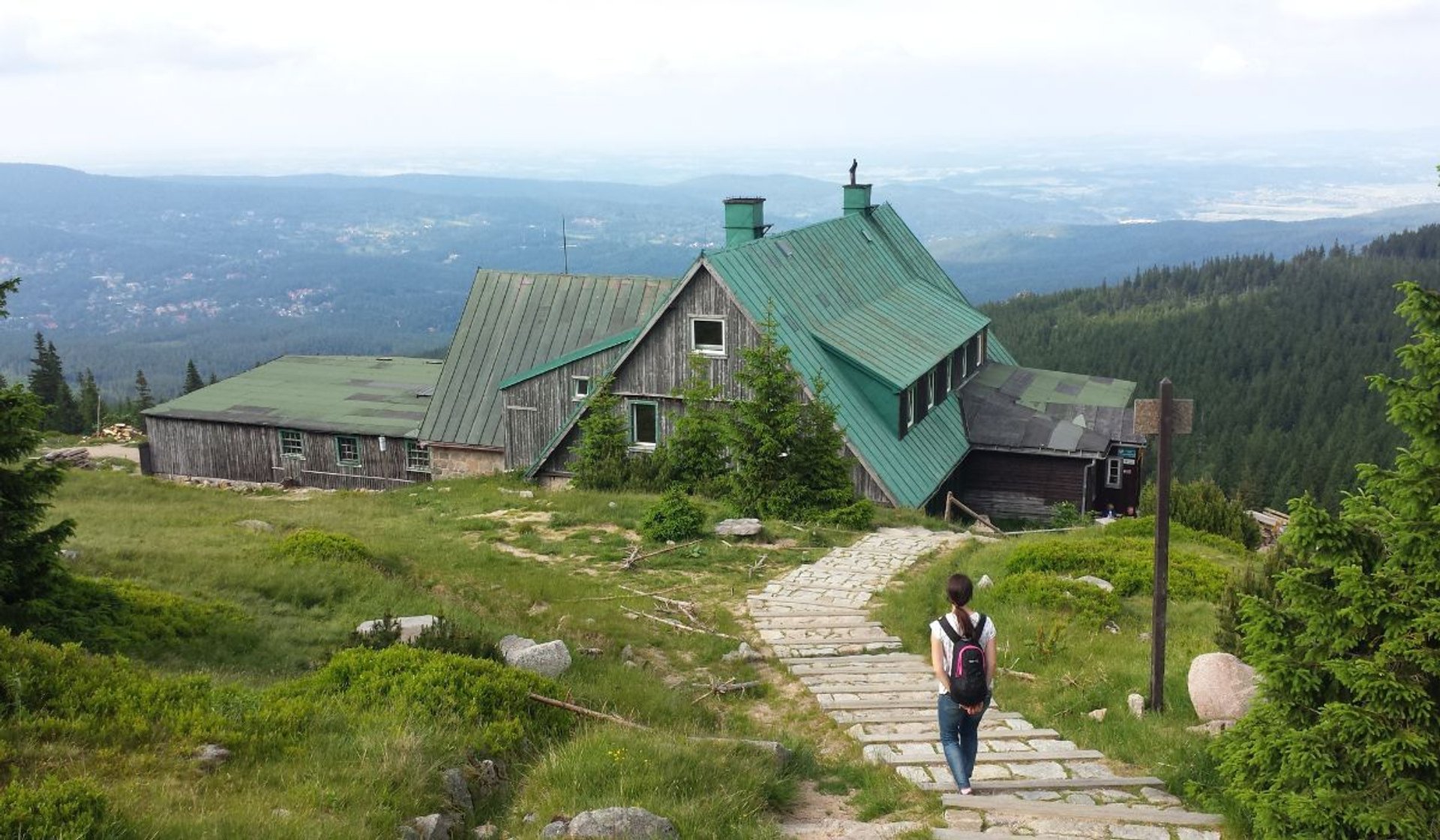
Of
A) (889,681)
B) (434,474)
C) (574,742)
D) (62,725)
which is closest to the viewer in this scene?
(62,725)

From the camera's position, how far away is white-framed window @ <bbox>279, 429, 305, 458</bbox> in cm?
3928

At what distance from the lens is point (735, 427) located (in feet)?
88.2

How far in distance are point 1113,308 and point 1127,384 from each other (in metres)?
143

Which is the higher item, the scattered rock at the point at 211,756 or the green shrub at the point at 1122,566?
the scattered rock at the point at 211,756

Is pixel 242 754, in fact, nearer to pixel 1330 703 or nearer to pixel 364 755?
pixel 364 755

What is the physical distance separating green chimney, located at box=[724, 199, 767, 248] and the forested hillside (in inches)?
2384

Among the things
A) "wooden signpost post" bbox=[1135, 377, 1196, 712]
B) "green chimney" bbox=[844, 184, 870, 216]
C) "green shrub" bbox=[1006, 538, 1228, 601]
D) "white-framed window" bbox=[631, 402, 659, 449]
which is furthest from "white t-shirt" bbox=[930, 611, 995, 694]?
"green chimney" bbox=[844, 184, 870, 216]

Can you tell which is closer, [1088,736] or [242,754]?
[242,754]

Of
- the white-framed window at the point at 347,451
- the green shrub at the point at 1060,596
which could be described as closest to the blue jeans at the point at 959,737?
the green shrub at the point at 1060,596

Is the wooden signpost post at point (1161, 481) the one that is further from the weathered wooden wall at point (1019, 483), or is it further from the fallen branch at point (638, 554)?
the weathered wooden wall at point (1019, 483)

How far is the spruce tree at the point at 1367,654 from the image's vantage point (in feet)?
23.0

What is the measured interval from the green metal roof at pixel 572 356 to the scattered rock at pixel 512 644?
18.4 meters

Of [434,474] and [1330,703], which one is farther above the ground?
[1330,703]

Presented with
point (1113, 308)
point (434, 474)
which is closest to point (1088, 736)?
point (434, 474)
